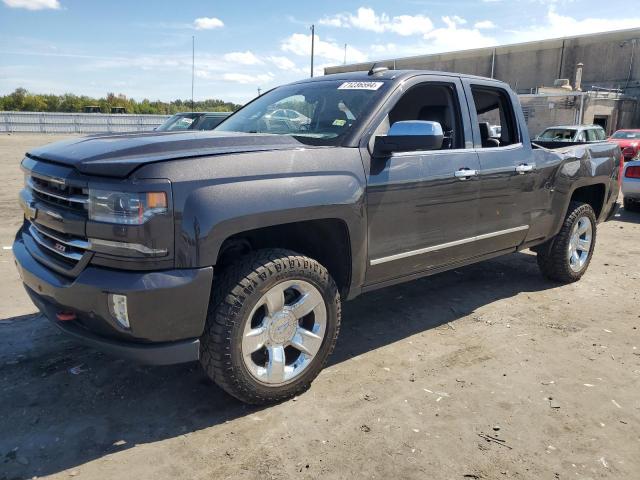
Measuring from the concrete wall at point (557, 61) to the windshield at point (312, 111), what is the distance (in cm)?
3954

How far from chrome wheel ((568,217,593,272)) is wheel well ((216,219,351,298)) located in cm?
306

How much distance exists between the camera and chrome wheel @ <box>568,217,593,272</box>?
5391mm

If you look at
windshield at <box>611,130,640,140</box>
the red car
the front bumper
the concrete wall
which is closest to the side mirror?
the front bumper

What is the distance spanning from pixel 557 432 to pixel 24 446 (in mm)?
2756

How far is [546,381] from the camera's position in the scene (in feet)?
11.2

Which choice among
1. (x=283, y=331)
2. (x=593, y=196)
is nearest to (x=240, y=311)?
(x=283, y=331)

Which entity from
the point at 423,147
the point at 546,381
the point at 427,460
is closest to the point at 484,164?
the point at 423,147

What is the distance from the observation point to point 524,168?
443cm

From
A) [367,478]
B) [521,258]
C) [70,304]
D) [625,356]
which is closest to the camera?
[367,478]

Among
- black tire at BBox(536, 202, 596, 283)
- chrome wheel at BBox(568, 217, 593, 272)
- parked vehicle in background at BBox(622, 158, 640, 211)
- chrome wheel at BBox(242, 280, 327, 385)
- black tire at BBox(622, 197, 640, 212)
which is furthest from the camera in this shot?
black tire at BBox(622, 197, 640, 212)

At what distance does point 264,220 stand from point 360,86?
4.89 feet

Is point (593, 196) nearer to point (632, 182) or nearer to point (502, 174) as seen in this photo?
point (502, 174)

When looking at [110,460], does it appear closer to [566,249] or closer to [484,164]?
[484,164]

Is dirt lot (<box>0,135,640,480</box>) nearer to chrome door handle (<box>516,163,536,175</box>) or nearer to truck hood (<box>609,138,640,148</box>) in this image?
chrome door handle (<box>516,163,536,175</box>)
